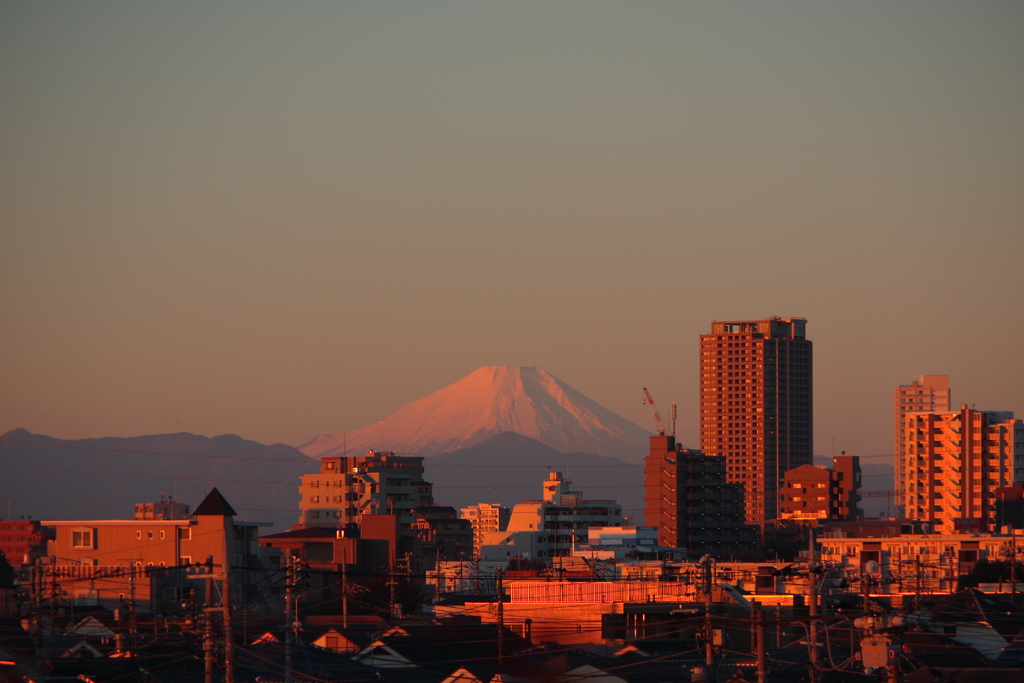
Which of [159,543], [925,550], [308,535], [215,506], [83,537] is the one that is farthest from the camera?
[925,550]

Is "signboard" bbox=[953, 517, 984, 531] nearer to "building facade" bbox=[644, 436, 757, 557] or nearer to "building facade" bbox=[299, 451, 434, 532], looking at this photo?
"building facade" bbox=[644, 436, 757, 557]

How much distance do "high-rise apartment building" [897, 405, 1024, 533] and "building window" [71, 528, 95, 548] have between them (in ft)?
340

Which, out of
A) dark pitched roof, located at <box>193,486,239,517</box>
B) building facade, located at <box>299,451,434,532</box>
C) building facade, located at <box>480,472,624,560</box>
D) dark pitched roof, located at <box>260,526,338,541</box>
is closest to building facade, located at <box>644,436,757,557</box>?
building facade, located at <box>480,472,624,560</box>

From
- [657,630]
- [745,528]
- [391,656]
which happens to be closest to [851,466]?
[745,528]

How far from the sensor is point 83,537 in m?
83.4

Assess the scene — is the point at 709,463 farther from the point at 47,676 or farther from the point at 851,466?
the point at 47,676

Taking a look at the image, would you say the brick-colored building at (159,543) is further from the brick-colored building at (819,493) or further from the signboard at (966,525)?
the brick-colored building at (819,493)

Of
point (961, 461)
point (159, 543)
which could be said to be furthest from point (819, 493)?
point (159, 543)

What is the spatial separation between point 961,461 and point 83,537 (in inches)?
4427

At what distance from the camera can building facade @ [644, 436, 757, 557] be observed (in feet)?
545

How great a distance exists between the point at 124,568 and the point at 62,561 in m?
7.94

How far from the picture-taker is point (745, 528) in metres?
170

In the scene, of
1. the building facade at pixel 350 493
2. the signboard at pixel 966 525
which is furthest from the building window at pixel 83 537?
the signboard at pixel 966 525

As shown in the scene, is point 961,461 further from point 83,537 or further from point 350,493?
point 83,537
